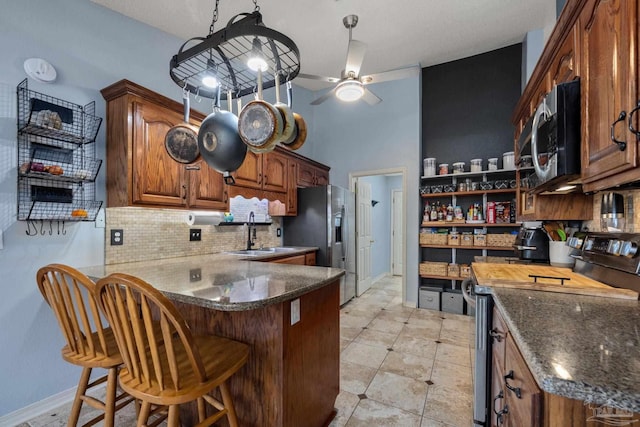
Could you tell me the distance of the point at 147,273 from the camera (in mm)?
1820

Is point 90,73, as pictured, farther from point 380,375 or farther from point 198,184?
point 380,375

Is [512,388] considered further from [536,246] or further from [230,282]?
[536,246]

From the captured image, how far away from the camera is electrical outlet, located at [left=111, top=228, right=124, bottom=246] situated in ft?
7.39

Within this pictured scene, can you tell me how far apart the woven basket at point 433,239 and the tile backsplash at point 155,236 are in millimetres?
2538

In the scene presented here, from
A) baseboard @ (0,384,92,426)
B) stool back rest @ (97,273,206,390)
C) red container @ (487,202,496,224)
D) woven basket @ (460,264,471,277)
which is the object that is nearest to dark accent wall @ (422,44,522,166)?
red container @ (487,202,496,224)

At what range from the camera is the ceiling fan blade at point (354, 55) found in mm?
2211

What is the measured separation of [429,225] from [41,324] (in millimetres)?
3954

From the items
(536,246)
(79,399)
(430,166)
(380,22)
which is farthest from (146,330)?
(430,166)

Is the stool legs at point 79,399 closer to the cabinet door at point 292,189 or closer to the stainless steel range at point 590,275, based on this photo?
the stainless steel range at point 590,275

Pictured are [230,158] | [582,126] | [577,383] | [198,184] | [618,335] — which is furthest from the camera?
[198,184]

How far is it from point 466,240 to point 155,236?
11.7ft


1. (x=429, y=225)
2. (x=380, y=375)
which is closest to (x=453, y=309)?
(x=429, y=225)

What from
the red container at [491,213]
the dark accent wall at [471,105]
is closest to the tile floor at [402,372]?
the red container at [491,213]

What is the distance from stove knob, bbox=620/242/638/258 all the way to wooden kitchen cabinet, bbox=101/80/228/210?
8.13 ft
